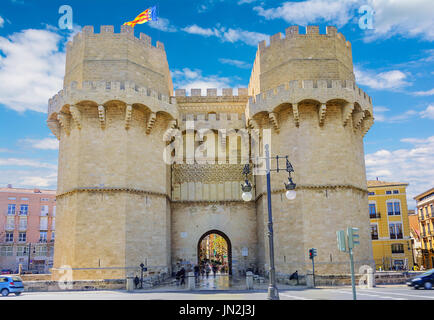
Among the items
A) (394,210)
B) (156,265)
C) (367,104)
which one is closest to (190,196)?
(156,265)

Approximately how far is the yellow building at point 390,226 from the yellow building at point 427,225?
780 centimetres

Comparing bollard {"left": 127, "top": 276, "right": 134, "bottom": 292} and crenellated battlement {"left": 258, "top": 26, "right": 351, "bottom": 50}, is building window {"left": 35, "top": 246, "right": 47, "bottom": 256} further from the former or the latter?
crenellated battlement {"left": 258, "top": 26, "right": 351, "bottom": 50}

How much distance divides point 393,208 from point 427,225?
10506 mm

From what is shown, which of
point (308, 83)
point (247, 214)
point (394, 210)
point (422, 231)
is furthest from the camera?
point (422, 231)

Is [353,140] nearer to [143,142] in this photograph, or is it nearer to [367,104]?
[367,104]

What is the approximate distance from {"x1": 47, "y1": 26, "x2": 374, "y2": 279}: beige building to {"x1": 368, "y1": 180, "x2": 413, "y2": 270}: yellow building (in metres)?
20.0

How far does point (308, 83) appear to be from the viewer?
2375 centimetres

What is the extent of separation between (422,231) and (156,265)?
41418 mm

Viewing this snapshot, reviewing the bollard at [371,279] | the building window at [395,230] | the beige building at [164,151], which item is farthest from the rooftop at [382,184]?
the bollard at [371,279]

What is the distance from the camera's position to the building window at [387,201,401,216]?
43.3 metres

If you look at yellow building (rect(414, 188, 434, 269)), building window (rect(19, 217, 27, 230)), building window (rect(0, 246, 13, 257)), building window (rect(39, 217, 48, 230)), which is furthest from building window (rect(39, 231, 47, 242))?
yellow building (rect(414, 188, 434, 269))

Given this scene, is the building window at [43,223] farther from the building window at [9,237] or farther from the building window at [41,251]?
the building window at [9,237]

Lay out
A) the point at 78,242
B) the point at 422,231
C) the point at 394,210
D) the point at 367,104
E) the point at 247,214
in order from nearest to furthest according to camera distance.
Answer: the point at 78,242
the point at 367,104
the point at 247,214
the point at 394,210
the point at 422,231

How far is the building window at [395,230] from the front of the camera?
42.6m
